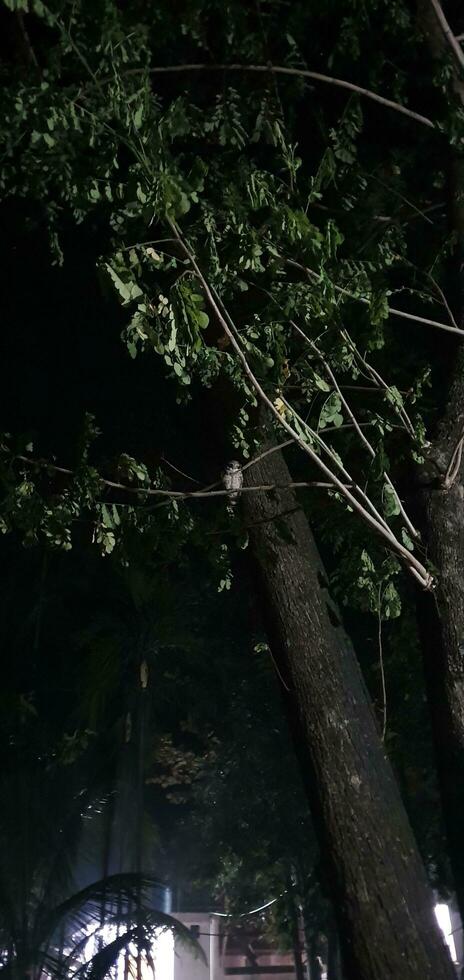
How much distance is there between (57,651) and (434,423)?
13.6 m

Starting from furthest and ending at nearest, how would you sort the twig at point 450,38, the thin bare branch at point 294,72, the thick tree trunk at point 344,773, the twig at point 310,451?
the thin bare branch at point 294,72
the twig at point 450,38
the twig at point 310,451
the thick tree trunk at point 344,773

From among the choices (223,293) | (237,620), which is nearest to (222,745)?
(237,620)

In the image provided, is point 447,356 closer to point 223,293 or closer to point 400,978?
point 223,293

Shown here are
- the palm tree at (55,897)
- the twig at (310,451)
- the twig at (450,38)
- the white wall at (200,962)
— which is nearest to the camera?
the twig at (310,451)

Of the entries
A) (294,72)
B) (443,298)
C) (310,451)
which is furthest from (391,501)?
(294,72)

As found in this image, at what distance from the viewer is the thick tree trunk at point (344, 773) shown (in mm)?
4609

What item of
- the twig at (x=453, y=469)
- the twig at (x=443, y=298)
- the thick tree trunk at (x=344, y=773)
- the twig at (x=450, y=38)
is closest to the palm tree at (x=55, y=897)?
the thick tree trunk at (x=344, y=773)

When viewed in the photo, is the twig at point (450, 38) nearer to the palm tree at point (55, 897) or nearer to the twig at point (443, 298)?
the twig at point (443, 298)

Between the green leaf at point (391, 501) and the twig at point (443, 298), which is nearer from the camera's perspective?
the green leaf at point (391, 501)

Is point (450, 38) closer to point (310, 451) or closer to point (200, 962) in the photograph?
point (310, 451)

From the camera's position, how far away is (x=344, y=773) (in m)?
4.95

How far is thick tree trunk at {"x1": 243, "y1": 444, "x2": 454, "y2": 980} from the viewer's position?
4.61 metres

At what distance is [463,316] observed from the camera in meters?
6.07

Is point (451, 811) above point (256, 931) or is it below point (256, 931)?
above
